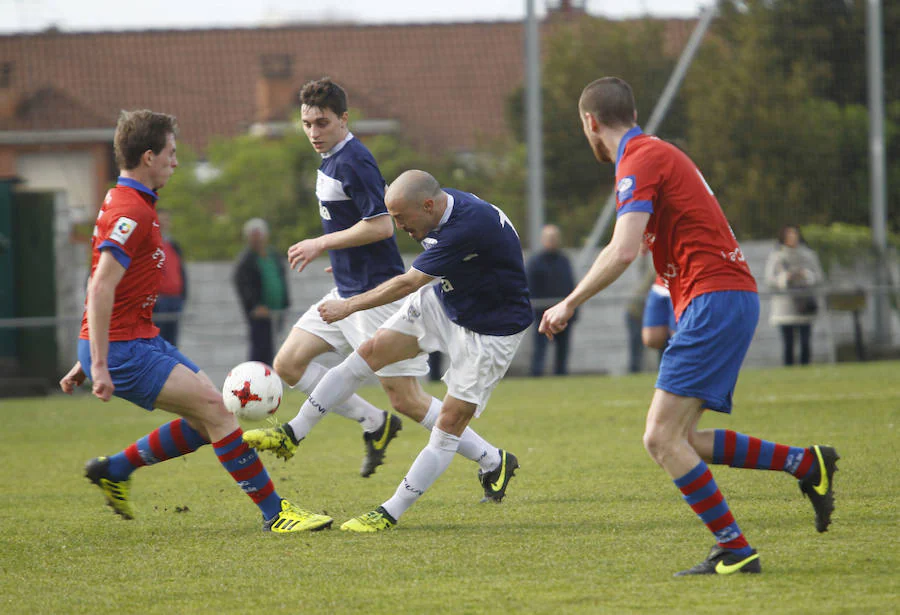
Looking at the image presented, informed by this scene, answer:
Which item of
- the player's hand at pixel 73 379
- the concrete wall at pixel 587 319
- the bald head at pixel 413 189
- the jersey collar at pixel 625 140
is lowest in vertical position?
the concrete wall at pixel 587 319

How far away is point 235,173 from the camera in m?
24.1

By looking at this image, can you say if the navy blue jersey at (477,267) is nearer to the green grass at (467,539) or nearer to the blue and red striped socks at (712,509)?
the green grass at (467,539)

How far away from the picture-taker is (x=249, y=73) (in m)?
33.0

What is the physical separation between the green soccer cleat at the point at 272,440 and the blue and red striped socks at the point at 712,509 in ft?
6.84

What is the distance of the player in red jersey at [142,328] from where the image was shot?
5.11 m

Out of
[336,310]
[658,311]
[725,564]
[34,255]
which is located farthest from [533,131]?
[725,564]

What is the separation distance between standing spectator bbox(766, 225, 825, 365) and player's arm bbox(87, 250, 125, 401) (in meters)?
12.2

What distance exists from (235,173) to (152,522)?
1852cm

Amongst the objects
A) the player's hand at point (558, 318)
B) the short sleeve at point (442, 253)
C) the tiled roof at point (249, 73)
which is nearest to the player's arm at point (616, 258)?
the player's hand at point (558, 318)

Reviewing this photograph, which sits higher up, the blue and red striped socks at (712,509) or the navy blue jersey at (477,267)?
the navy blue jersey at (477,267)

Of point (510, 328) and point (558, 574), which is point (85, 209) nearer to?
point (510, 328)

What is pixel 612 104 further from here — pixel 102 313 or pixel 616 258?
pixel 102 313

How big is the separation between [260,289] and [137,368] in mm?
9707

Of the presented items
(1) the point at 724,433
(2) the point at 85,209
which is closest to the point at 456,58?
(2) the point at 85,209
